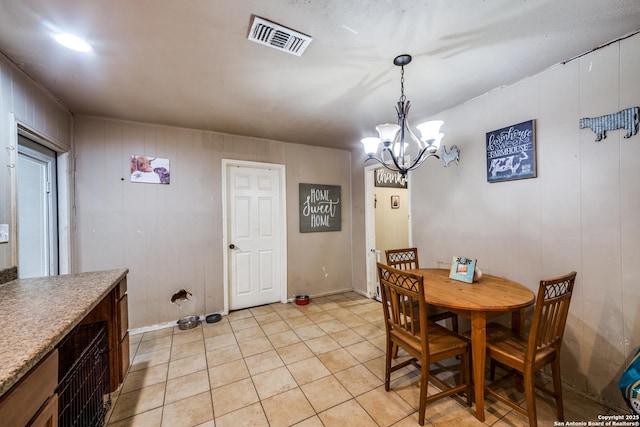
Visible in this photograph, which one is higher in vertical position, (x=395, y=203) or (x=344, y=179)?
(x=344, y=179)

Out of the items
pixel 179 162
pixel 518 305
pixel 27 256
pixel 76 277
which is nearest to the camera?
pixel 518 305

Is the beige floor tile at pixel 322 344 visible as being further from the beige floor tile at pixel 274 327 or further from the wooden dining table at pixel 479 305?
the wooden dining table at pixel 479 305

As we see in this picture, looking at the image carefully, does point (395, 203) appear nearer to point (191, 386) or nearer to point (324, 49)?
Result: point (324, 49)

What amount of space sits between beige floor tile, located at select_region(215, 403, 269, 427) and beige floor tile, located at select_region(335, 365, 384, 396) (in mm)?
641

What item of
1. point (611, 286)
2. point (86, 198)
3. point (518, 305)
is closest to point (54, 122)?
point (86, 198)

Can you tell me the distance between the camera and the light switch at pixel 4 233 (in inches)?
63.9

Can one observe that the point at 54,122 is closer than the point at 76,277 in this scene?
No

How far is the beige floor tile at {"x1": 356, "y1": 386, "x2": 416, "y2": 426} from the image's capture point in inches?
64.8

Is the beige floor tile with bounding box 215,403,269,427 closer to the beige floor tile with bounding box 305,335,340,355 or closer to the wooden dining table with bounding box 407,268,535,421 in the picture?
the beige floor tile with bounding box 305,335,340,355

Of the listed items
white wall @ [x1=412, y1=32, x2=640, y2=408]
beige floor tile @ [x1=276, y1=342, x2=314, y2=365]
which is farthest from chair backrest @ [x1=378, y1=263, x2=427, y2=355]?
white wall @ [x1=412, y1=32, x2=640, y2=408]

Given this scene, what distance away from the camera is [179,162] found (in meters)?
3.10

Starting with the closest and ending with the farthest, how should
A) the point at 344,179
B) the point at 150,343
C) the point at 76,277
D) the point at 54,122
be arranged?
the point at 76,277 < the point at 54,122 < the point at 150,343 < the point at 344,179

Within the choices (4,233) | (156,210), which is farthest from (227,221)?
(4,233)

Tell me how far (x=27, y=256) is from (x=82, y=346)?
1.17m
